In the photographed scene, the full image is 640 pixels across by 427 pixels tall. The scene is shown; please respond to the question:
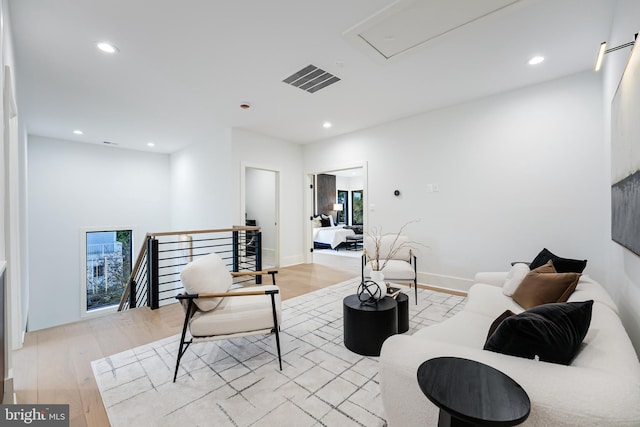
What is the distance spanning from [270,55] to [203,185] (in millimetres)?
3863

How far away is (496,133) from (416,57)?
5.80 ft

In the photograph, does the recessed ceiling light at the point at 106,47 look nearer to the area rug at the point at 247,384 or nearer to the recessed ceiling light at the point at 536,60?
the area rug at the point at 247,384

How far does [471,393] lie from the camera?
0.82 m

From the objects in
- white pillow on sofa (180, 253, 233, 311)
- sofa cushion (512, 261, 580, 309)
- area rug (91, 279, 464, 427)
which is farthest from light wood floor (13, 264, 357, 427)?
sofa cushion (512, 261, 580, 309)

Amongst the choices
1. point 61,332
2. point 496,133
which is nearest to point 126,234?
point 61,332

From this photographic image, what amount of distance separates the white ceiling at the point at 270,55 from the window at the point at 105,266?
3033 millimetres

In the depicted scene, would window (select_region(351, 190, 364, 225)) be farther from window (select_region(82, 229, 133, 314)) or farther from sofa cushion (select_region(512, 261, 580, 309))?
sofa cushion (select_region(512, 261, 580, 309))

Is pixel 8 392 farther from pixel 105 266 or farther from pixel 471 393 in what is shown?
pixel 105 266

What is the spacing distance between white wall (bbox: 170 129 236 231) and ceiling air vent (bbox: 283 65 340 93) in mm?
2225

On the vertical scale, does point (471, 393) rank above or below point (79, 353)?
above

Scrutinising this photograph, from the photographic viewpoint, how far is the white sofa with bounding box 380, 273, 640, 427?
2.52 feet

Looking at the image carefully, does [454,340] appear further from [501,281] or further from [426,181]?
[426,181]

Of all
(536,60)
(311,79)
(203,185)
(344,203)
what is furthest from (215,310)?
(344,203)

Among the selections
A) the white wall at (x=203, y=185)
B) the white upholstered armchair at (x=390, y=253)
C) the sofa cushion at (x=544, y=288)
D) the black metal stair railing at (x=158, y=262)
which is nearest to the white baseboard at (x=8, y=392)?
the black metal stair railing at (x=158, y=262)
